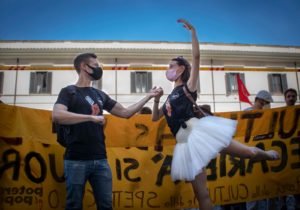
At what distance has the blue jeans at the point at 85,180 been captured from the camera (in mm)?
3023

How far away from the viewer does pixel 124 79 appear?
23.6m

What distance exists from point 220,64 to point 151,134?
2134cm

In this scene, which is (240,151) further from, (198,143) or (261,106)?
(261,106)

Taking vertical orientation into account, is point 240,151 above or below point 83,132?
below

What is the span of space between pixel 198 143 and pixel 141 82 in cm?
2089

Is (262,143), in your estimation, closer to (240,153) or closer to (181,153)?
(240,153)

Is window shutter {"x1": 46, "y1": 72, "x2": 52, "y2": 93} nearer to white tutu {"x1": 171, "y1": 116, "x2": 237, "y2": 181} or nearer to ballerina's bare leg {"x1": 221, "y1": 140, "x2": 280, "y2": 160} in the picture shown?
white tutu {"x1": 171, "y1": 116, "x2": 237, "y2": 181}

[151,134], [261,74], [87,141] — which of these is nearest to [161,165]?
[151,134]

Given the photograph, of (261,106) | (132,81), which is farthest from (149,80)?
(261,106)

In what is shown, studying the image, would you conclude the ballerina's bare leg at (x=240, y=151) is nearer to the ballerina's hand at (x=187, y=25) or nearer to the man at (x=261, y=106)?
the ballerina's hand at (x=187, y=25)

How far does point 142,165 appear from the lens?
16.0ft

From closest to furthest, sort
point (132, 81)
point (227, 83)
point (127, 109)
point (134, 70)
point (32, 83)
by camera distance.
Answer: point (127, 109) → point (32, 83) → point (132, 81) → point (134, 70) → point (227, 83)

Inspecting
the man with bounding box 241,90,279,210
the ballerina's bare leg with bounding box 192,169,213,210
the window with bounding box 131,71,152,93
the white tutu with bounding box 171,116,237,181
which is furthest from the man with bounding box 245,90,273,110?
the window with bounding box 131,71,152,93

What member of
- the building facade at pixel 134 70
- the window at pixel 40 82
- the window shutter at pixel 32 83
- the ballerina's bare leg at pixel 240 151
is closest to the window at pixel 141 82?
the building facade at pixel 134 70
